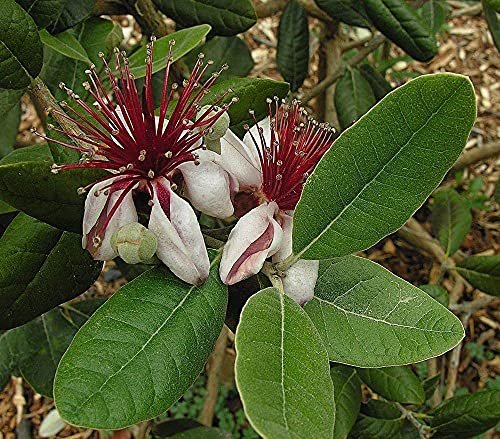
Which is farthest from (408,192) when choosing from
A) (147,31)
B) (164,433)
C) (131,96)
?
(164,433)

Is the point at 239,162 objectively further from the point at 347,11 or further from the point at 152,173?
the point at 347,11

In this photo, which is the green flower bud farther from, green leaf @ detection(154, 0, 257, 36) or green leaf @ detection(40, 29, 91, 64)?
green leaf @ detection(154, 0, 257, 36)

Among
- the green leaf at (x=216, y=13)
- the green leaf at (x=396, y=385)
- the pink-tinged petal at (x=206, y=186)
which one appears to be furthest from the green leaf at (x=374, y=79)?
the pink-tinged petal at (x=206, y=186)

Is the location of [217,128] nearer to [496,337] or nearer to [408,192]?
[408,192]

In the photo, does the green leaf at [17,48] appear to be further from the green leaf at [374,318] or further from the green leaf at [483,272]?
the green leaf at [483,272]

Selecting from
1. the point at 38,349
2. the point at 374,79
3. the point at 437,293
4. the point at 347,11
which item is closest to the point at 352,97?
the point at 374,79

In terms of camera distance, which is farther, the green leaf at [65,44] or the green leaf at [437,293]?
the green leaf at [437,293]
